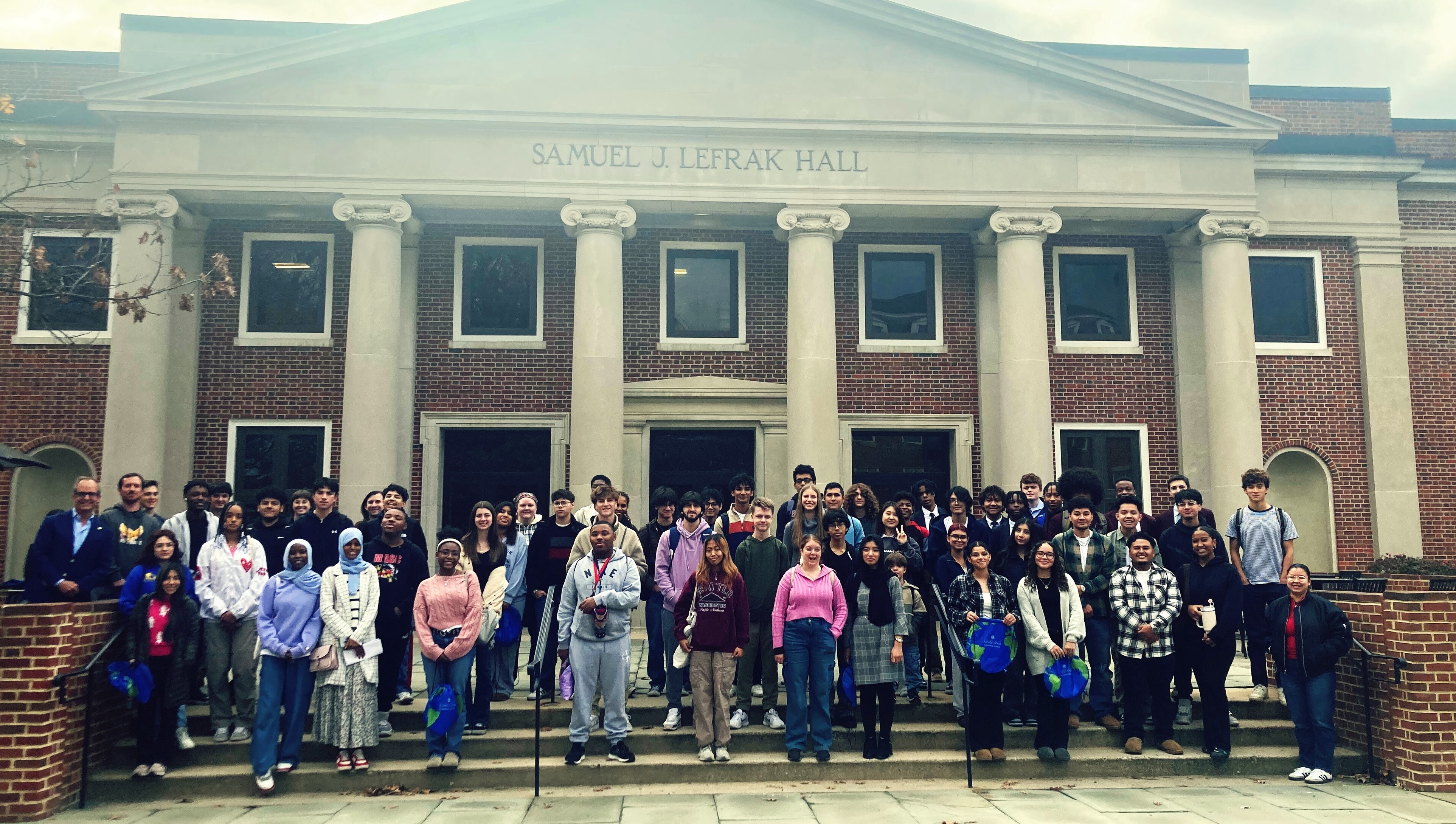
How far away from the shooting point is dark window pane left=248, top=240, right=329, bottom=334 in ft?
55.4

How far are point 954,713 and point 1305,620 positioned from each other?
3.11 m

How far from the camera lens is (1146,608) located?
8.75m

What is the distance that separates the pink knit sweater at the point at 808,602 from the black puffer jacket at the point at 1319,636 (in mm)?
3892

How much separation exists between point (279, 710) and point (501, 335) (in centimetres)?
985

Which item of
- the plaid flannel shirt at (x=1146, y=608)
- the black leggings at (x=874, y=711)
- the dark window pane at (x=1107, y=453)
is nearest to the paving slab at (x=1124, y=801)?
the plaid flannel shirt at (x=1146, y=608)

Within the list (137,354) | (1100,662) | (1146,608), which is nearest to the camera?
(1146,608)

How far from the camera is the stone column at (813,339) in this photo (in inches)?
593

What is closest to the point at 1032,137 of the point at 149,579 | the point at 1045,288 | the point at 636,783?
the point at 1045,288

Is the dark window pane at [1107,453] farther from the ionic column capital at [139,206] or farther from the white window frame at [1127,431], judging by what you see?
the ionic column capital at [139,206]

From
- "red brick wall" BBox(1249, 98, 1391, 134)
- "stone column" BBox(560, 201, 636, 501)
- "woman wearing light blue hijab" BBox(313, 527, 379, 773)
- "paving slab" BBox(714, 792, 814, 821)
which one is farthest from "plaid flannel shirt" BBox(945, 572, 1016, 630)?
"red brick wall" BBox(1249, 98, 1391, 134)

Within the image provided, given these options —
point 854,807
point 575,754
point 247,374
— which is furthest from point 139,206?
point 854,807

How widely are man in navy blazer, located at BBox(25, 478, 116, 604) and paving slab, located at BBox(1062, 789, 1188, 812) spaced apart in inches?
332

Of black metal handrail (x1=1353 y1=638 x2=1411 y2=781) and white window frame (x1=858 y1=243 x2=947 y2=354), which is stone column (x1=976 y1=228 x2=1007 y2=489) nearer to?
white window frame (x1=858 y1=243 x2=947 y2=354)

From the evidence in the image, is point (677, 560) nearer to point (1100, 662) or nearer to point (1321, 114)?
point (1100, 662)
